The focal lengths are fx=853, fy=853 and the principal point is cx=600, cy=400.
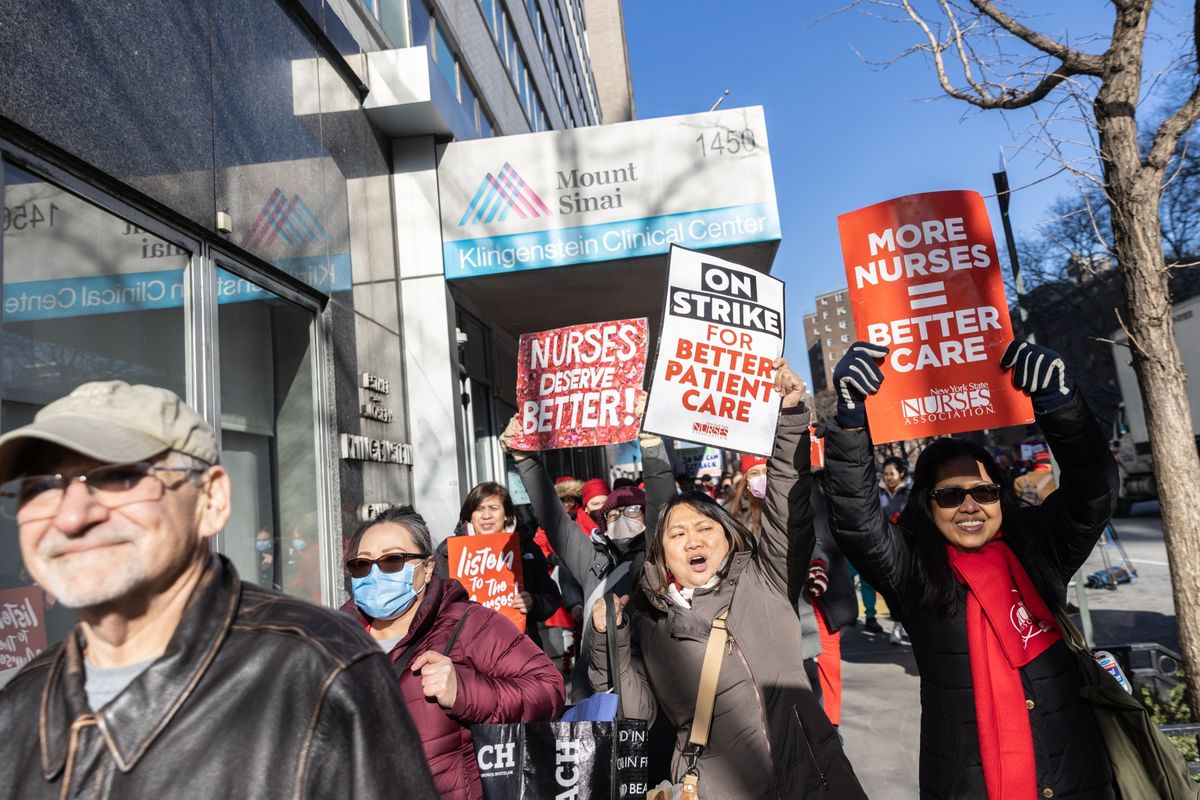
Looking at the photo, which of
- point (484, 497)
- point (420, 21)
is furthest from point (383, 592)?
point (420, 21)

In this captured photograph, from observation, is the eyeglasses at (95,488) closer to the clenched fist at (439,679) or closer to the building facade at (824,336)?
the clenched fist at (439,679)

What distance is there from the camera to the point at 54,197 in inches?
154

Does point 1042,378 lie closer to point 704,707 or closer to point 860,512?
point 860,512

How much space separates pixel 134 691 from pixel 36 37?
3634 mm

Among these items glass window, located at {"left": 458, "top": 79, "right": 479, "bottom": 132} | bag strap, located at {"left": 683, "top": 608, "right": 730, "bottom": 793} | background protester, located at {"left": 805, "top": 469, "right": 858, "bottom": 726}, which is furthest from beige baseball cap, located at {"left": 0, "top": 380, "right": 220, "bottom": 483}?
glass window, located at {"left": 458, "top": 79, "right": 479, "bottom": 132}

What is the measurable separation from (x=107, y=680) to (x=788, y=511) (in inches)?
82.3

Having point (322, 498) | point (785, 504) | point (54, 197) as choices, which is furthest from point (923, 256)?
point (322, 498)

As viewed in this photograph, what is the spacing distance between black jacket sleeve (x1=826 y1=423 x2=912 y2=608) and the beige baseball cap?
6.41 ft

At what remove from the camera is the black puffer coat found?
2521 mm

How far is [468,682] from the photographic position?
2520 millimetres

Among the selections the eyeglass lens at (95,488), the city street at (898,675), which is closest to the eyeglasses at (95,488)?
the eyeglass lens at (95,488)

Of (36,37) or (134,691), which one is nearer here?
(134,691)

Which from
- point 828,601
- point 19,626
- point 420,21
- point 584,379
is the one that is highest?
point 420,21

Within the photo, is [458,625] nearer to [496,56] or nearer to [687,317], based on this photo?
[687,317]
